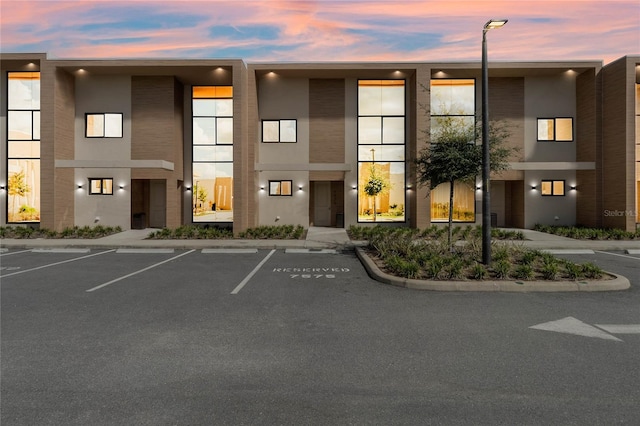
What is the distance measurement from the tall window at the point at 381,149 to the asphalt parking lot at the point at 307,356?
1390cm

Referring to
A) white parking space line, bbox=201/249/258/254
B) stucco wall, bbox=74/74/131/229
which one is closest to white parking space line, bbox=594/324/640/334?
white parking space line, bbox=201/249/258/254

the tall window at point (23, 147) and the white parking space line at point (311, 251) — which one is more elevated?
the tall window at point (23, 147)

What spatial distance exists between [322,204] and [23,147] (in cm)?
1840

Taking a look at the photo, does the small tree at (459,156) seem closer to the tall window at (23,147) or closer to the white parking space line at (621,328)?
the white parking space line at (621,328)

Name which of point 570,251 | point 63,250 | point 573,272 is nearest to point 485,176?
point 573,272

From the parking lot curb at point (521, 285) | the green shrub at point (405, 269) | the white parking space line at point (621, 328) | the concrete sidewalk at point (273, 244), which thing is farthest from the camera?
the concrete sidewalk at point (273, 244)

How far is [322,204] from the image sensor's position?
23.8 metres

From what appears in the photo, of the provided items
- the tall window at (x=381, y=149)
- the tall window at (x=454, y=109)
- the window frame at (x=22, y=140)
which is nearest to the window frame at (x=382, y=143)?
the tall window at (x=381, y=149)

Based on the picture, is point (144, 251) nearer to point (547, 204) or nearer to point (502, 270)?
point (502, 270)

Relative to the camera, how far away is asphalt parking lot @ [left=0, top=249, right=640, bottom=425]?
11.2 ft

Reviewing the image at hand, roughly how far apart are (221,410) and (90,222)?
21874mm

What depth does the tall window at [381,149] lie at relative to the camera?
22.0m

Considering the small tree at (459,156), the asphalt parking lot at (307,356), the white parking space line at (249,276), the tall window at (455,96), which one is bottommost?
the asphalt parking lot at (307,356)

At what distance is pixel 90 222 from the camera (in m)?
21.1
